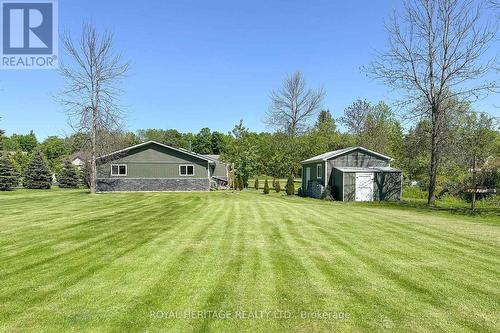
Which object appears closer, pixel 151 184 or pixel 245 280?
pixel 245 280

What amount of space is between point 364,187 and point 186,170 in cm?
1665

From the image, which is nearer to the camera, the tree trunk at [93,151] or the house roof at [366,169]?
the house roof at [366,169]

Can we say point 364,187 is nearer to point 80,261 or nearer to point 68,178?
point 80,261

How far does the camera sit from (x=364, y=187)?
88.3 feet

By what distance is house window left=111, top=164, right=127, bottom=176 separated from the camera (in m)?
32.3

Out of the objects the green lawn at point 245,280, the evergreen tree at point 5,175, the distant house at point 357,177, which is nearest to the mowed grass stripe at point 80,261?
the green lawn at point 245,280

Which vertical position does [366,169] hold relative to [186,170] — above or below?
above

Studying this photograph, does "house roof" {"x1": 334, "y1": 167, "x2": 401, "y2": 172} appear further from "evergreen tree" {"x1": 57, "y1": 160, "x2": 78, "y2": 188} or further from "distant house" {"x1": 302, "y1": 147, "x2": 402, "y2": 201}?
"evergreen tree" {"x1": 57, "y1": 160, "x2": 78, "y2": 188}

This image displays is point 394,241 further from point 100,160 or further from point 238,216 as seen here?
point 100,160

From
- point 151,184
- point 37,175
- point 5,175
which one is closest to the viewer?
point 151,184

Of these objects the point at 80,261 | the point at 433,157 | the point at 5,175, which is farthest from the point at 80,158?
the point at 80,261

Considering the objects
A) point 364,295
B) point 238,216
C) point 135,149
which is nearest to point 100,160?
point 135,149

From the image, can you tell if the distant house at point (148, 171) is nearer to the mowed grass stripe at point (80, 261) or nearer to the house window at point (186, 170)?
the house window at point (186, 170)

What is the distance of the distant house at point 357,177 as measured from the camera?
2680cm
